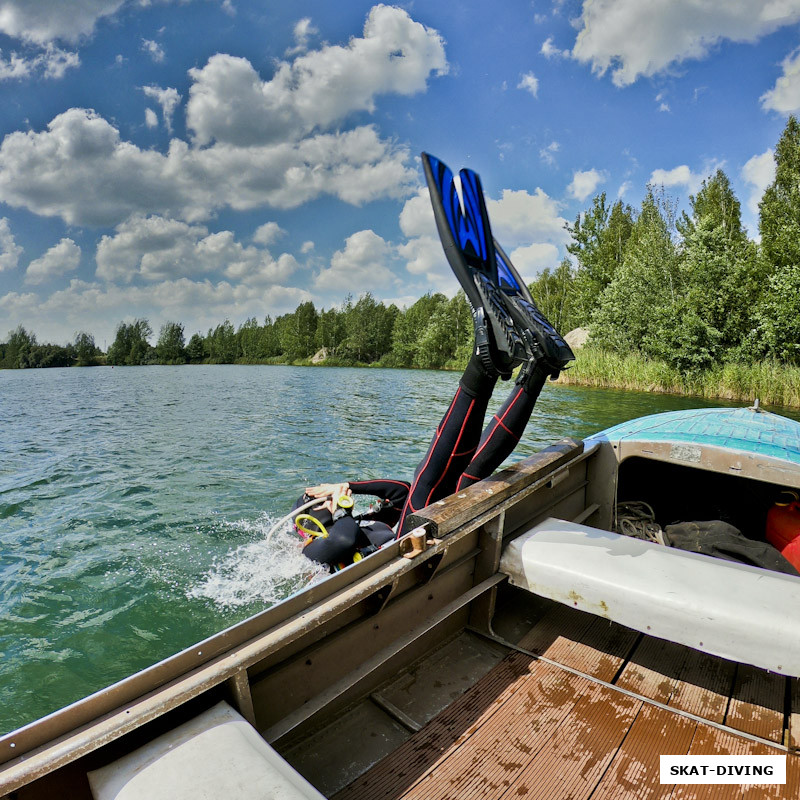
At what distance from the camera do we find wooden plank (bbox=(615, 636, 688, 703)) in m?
2.15

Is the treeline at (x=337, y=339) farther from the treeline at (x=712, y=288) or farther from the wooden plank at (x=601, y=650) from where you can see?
the wooden plank at (x=601, y=650)

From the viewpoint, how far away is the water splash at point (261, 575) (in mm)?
3986

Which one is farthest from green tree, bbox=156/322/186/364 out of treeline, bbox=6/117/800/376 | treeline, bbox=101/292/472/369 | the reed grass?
the reed grass

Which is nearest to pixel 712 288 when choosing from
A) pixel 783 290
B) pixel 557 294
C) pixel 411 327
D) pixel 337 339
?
pixel 783 290

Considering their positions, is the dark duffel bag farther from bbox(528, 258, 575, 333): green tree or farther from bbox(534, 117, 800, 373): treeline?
bbox(528, 258, 575, 333): green tree

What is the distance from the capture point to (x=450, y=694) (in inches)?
82.4

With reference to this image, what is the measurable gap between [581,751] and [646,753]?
0.22 m

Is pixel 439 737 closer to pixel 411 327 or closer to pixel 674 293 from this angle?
pixel 674 293

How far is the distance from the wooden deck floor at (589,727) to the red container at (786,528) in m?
1.17

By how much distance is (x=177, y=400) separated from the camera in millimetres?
20250

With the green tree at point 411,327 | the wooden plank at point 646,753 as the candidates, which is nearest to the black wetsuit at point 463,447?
the wooden plank at point 646,753

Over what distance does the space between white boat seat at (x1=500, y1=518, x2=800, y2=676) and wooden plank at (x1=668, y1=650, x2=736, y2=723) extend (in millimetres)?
299

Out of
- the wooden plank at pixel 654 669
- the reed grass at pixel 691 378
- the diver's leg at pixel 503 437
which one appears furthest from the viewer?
the reed grass at pixel 691 378

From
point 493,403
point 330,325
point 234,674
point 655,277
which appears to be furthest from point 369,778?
point 330,325
